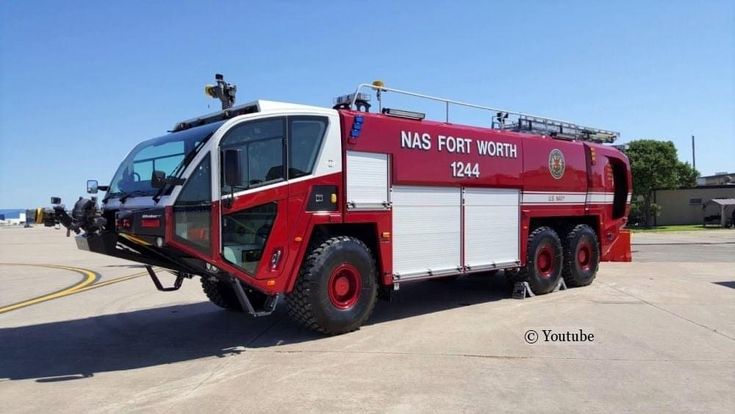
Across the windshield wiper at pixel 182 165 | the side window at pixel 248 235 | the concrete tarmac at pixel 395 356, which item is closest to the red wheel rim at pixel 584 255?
the concrete tarmac at pixel 395 356

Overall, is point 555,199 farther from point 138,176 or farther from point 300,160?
point 138,176


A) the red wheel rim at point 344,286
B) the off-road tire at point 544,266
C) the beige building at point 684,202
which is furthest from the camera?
the beige building at point 684,202

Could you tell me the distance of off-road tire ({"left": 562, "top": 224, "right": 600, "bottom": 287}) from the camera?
11.3 meters

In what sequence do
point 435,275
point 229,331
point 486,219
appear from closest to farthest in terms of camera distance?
1. point 229,331
2. point 435,275
3. point 486,219

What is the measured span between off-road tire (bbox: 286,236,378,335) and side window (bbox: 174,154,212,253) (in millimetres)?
1347

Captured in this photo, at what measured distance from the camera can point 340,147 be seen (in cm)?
739

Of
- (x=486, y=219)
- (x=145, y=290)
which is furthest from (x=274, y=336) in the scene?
(x=145, y=290)

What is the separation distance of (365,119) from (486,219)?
116 inches

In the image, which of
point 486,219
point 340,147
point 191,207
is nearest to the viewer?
point 191,207

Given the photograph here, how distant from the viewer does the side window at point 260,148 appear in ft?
21.5

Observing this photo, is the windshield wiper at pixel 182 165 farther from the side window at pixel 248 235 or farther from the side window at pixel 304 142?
the side window at pixel 304 142

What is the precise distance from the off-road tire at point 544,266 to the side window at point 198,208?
604 centimetres

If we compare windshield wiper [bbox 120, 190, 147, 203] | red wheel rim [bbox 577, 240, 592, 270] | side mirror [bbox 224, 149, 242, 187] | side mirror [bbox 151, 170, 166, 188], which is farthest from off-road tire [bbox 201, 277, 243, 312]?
red wheel rim [bbox 577, 240, 592, 270]
